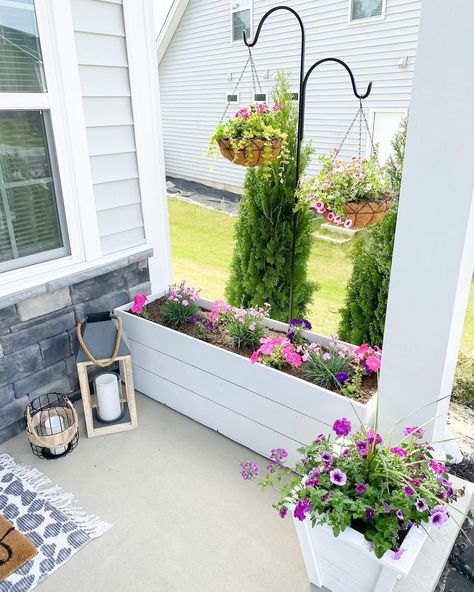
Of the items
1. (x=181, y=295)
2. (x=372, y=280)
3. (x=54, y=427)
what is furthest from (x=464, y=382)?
(x=54, y=427)

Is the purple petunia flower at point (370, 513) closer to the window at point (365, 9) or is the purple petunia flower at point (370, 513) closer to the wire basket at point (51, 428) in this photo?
the wire basket at point (51, 428)

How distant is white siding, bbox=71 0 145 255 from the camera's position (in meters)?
2.23

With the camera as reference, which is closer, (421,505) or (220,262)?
(421,505)

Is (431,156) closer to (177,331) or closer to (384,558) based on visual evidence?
(384,558)

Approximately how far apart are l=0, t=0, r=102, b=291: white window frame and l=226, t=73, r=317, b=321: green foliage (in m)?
0.95

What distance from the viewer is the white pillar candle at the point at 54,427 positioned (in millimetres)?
2189

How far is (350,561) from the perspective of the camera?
1.46 m

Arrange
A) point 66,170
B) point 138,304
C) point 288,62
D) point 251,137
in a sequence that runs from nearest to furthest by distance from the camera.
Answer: point 251,137
point 66,170
point 138,304
point 288,62

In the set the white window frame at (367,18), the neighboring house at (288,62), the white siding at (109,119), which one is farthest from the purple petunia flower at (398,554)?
the white window frame at (367,18)

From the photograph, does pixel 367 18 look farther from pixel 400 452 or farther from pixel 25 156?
pixel 400 452

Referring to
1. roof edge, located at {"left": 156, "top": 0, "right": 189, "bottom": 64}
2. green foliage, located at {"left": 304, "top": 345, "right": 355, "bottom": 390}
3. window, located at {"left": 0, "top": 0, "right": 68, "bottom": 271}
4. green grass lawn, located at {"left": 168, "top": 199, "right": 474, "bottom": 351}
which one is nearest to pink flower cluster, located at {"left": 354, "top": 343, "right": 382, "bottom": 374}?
green foliage, located at {"left": 304, "top": 345, "right": 355, "bottom": 390}

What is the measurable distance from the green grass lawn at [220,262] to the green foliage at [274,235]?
0.87m

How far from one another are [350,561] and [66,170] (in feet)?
6.67

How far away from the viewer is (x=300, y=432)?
6.51 feet
